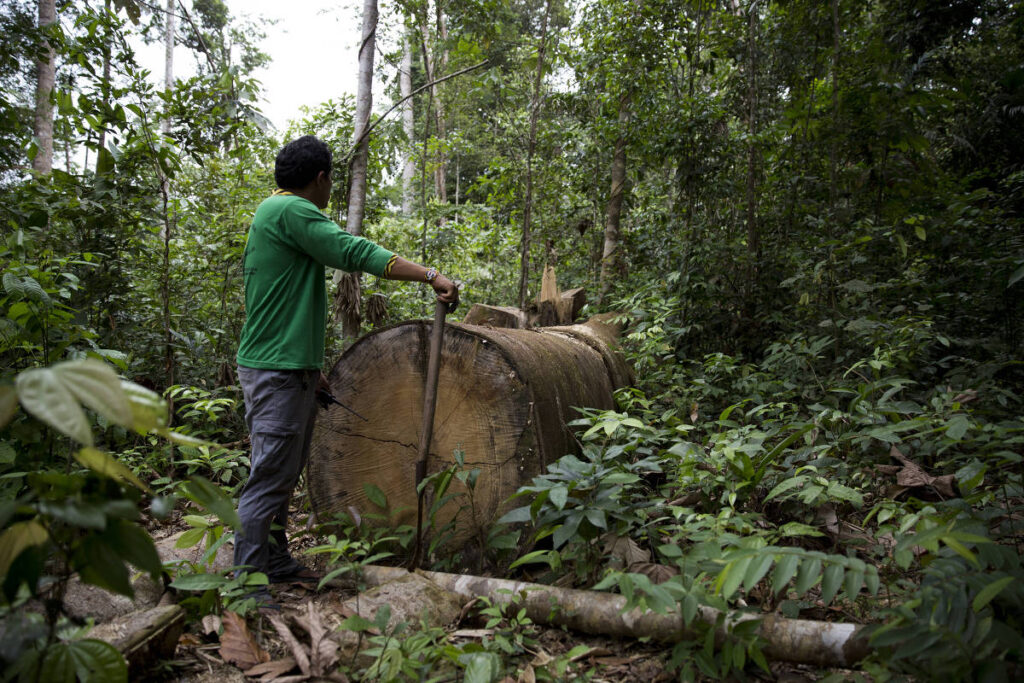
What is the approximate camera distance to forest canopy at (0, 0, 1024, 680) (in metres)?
1.48

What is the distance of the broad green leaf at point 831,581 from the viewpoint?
4.60 ft

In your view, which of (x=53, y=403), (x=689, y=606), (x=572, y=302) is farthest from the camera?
(x=572, y=302)

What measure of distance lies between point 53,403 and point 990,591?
1.86 metres

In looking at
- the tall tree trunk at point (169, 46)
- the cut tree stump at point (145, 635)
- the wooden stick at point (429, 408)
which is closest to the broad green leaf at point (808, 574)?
the wooden stick at point (429, 408)

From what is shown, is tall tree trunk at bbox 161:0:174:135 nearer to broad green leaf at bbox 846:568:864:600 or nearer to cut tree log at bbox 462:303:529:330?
cut tree log at bbox 462:303:529:330

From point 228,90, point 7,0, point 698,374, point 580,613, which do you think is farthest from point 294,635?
point 7,0

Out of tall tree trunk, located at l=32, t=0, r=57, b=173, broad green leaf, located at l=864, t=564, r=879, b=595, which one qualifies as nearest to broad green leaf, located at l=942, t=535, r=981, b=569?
broad green leaf, located at l=864, t=564, r=879, b=595

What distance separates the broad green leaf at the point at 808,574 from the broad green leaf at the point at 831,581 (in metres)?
0.03

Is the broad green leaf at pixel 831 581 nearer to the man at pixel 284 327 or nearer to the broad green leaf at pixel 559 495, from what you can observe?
the broad green leaf at pixel 559 495

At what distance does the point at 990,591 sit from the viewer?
53.6 inches

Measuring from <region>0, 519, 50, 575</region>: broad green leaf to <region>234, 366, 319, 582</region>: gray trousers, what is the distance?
5.54 feet

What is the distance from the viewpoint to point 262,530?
8.37ft

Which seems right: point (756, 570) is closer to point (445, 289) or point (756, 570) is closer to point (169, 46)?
point (445, 289)

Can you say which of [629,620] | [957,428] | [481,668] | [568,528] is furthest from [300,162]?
[957,428]
